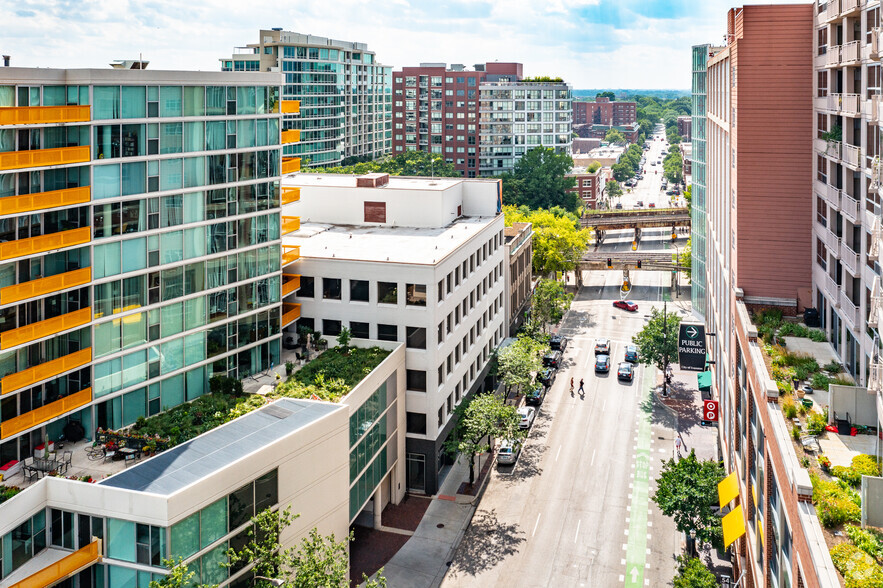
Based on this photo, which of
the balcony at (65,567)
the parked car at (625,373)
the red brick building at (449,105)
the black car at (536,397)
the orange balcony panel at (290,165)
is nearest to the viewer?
the balcony at (65,567)

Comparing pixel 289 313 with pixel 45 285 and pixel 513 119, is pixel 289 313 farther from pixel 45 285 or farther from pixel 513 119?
pixel 513 119

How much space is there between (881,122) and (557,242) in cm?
9417

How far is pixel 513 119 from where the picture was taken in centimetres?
19238

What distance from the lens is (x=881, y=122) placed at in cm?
2806

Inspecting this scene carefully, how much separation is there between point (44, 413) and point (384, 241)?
3351cm

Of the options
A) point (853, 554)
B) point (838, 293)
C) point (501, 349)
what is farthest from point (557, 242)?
point (853, 554)

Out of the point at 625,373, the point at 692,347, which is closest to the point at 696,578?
the point at 692,347

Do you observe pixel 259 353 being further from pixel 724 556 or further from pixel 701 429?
pixel 701 429

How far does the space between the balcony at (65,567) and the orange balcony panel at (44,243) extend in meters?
14.6

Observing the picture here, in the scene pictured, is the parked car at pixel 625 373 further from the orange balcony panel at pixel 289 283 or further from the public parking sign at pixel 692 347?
the orange balcony panel at pixel 289 283

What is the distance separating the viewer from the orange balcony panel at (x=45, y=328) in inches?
1538

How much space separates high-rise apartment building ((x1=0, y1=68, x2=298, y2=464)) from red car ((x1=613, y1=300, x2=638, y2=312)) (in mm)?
75659

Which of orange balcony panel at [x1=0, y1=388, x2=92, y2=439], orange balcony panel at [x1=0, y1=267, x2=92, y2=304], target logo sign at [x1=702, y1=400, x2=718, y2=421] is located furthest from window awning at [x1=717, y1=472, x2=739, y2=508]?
orange balcony panel at [x1=0, y1=267, x2=92, y2=304]

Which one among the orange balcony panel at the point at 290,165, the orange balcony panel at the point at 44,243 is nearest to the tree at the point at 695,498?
the orange balcony panel at the point at 290,165
